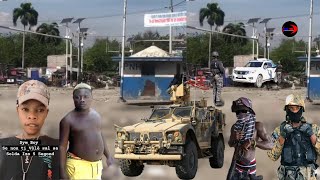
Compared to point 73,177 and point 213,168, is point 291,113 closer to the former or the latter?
point 73,177

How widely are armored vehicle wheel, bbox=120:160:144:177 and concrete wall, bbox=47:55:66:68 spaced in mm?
1674

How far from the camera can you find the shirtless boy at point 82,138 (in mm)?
3971

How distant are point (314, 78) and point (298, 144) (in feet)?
16.5

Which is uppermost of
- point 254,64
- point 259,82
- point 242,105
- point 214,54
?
point 214,54

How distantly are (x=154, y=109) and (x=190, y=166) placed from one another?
4.48 ft

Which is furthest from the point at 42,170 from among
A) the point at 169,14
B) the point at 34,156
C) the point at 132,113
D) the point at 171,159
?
the point at 132,113

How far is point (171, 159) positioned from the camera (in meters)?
6.66

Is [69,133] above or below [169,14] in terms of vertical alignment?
below

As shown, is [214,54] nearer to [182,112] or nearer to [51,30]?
[182,112]

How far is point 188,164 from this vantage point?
266 inches

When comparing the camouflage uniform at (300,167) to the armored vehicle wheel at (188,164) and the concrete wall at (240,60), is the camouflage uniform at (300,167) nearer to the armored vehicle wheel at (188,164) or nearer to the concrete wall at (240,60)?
the armored vehicle wheel at (188,164)

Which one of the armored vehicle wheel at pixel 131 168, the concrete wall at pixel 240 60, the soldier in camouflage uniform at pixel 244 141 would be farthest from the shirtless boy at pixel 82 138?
the concrete wall at pixel 240 60

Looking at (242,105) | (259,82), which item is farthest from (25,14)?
(259,82)

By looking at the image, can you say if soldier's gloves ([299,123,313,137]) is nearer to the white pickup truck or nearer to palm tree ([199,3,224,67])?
the white pickup truck
